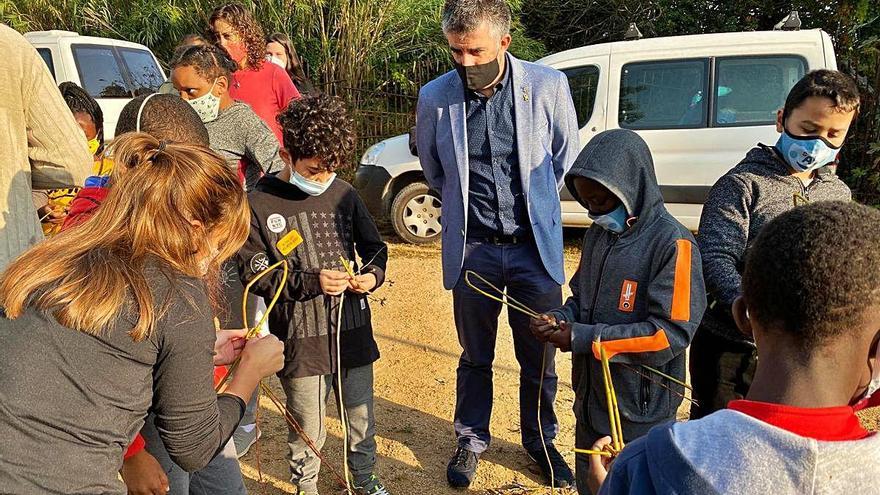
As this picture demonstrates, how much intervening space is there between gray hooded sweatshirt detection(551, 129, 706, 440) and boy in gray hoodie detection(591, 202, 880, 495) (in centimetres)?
112

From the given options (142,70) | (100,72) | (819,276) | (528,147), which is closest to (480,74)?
(528,147)

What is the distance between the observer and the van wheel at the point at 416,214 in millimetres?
8219

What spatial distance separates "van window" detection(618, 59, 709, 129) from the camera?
7.17m

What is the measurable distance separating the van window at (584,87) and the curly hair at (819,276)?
650 centimetres

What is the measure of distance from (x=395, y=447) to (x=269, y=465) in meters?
0.67

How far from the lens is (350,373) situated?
3.16 meters

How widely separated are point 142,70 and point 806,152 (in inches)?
382

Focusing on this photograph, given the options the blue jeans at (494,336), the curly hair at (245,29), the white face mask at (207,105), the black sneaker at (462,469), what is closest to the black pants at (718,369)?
the blue jeans at (494,336)

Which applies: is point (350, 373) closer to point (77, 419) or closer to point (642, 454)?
point (77, 419)

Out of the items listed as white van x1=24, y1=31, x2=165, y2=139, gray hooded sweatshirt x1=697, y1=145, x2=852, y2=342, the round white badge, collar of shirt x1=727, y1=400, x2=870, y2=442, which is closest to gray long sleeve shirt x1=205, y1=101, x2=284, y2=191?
the round white badge

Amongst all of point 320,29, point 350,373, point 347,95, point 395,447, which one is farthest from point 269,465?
point 320,29

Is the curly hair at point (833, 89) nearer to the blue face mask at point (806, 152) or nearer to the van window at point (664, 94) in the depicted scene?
the blue face mask at point (806, 152)

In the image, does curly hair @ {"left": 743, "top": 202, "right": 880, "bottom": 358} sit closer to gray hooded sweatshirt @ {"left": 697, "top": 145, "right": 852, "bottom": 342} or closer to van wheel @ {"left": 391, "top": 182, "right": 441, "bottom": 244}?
gray hooded sweatshirt @ {"left": 697, "top": 145, "right": 852, "bottom": 342}

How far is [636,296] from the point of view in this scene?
2.50 meters
